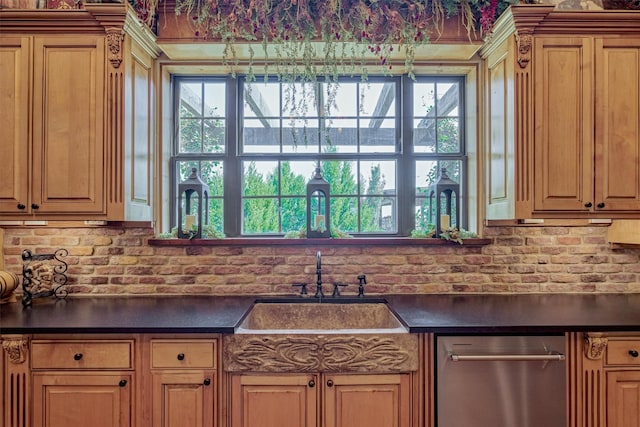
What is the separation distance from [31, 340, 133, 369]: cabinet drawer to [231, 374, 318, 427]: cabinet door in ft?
1.67

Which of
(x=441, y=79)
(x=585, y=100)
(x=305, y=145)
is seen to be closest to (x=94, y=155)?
(x=305, y=145)

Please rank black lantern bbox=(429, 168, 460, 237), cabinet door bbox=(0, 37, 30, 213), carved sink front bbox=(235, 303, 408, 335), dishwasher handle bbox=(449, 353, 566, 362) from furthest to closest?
1. black lantern bbox=(429, 168, 460, 237)
2. carved sink front bbox=(235, 303, 408, 335)
3. cabinet door bbox=(0, 37, 30, 213)
4. dishwasher handle bbox=(449, 353, 566, 362)

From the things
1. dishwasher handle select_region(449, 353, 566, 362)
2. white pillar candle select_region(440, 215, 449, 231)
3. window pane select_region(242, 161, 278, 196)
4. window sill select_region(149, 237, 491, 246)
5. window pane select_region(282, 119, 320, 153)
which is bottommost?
dishwasher handle select_region(449, 353, 566, 362)

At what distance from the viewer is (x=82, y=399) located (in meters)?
1.64

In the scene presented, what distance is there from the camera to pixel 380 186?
2564 mm

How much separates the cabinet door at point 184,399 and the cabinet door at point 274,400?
0.11 m

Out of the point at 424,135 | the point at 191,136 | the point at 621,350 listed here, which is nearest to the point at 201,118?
the point at 191,136

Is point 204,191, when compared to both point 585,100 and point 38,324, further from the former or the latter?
point 585,100

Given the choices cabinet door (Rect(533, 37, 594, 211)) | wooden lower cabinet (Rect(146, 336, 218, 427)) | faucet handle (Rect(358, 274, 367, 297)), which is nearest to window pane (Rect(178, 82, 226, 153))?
faucet handle (Rect(358, 274, 367, 297))

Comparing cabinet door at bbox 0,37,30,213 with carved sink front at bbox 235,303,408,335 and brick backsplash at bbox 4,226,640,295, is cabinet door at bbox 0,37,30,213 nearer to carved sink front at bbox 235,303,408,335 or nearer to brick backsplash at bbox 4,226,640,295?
brick backsplash at bbox 4,226,640,295

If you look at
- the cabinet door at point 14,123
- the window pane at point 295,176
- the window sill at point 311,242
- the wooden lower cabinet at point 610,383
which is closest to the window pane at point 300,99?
the window pane at point 295,176

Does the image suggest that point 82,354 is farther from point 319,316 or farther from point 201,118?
point 201,118

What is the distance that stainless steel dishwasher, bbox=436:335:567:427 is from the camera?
161cm

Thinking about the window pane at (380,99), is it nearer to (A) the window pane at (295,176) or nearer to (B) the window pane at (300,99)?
(B) the window pane at (300,99)
